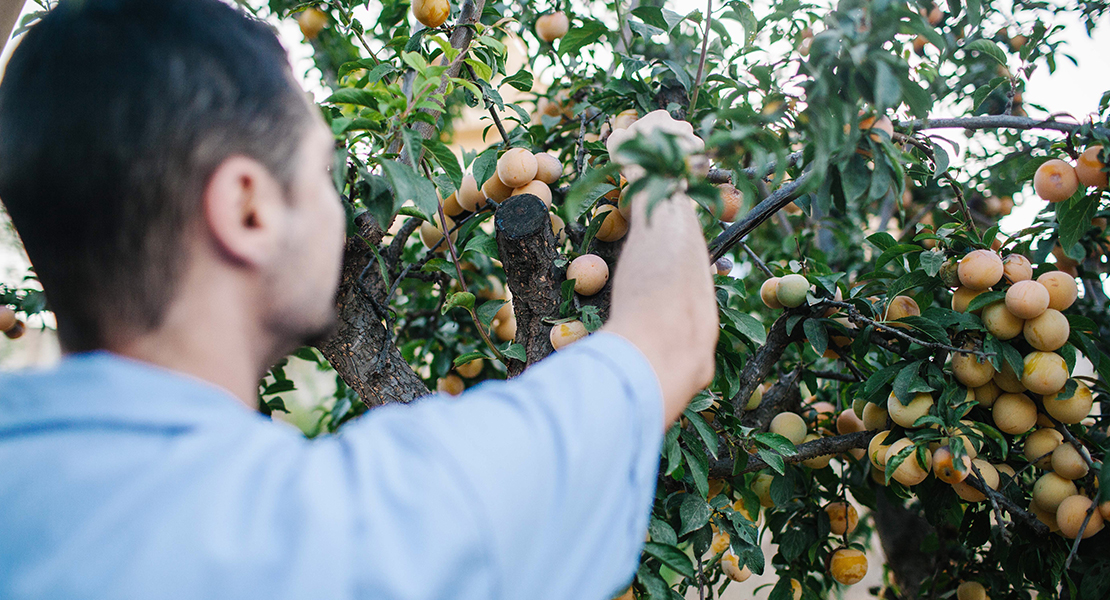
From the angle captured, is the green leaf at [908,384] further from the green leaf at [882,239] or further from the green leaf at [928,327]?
the green leaf at [882,239]

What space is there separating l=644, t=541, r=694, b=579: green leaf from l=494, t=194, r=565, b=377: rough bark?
382 millimetres

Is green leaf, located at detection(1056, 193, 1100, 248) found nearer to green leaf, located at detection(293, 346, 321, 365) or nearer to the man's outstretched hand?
the man's outstretched hand

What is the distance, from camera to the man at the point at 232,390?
37 cm

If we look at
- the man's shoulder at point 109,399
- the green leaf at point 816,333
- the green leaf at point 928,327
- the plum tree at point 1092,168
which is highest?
the man's shoulder at point 109,399

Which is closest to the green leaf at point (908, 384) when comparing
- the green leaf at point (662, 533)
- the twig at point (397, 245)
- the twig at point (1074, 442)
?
the twig at point (1074, 442)

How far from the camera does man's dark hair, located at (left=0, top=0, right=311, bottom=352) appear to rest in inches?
18.4

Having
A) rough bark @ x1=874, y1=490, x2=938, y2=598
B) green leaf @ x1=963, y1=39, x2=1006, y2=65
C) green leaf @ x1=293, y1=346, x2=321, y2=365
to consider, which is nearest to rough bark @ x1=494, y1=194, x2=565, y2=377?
green leaf @ x1=293, y1=346, x2=321, y2=365

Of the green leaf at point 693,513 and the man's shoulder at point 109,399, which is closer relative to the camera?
the man's shoulder at point 109,399

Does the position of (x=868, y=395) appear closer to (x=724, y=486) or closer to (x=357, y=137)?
(x=724, y=486)

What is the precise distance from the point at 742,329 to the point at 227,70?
34.9 inches

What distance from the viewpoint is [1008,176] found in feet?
7.50

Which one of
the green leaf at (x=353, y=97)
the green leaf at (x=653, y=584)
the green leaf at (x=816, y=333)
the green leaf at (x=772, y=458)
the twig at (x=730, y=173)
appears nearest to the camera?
the green leaf at (x=353, y=97)

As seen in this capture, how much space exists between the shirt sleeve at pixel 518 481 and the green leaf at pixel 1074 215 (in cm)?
118

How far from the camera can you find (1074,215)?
1.28m
